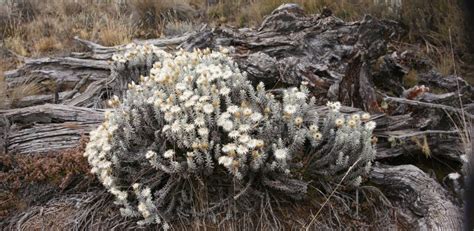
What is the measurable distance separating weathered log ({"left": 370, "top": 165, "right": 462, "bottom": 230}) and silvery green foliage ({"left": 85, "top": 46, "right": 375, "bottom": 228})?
0.72ft

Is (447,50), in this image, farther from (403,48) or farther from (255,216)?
(255,216)

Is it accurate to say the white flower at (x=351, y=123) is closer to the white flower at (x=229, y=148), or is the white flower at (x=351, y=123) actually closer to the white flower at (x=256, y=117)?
the white flower at (x=256, y=117)

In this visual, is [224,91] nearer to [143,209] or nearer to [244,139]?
[244,139]

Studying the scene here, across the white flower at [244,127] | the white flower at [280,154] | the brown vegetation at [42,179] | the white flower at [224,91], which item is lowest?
the brown vegetation at [42,179]

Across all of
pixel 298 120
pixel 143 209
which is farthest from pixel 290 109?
pixel 143 209

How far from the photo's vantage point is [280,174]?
3398 mm

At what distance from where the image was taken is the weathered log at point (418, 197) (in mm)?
3178

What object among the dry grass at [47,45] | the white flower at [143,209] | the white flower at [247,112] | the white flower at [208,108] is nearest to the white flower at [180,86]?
the white flower at [208,108]

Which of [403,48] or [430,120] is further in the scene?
[403,48]

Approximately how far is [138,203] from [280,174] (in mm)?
1009

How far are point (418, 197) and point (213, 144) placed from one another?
4.67 feet

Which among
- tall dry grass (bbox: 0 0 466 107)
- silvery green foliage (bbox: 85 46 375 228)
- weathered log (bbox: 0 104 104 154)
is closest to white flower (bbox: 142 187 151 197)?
silvery green foliage (bbox: 85 46 375 228)

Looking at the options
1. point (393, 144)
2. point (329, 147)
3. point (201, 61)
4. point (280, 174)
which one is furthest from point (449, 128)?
point (201, 61)

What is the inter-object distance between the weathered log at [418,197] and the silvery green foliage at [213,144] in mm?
221
